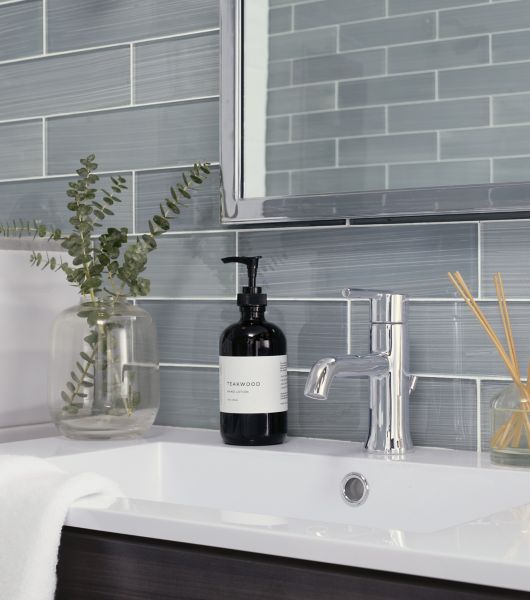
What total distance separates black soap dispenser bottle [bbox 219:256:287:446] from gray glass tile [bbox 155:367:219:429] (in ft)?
0.47

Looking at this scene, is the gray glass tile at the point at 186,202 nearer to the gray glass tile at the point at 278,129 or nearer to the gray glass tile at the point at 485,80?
the gray glass tile at the point at 278,129

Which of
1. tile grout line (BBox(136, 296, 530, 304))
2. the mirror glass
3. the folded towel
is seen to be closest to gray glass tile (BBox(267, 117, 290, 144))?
the mirror glass

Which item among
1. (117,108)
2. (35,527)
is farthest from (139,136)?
(35,527)

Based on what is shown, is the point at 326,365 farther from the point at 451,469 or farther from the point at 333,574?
the point at 333,574

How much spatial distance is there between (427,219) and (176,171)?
0.39 meters

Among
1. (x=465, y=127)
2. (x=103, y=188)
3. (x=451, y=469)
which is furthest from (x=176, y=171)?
(x=451, y=469)

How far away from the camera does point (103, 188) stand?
147 cm

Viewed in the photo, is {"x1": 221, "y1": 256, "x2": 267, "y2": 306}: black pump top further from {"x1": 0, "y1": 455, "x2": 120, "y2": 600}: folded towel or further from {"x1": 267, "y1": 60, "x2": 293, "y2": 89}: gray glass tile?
{"x1": 0, "y1": 455, "x2": 120, "y2": 600}: folded towel

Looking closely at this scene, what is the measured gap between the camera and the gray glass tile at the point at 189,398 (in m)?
1.37

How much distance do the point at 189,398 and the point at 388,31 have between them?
557mm

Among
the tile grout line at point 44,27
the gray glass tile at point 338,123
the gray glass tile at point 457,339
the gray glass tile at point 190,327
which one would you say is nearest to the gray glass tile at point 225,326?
the gray glass tile at point 190,327

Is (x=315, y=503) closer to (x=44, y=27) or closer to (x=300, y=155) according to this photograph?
(x=300, y=155)

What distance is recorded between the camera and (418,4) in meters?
1.19

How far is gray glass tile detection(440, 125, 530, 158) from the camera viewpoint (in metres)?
1.12
